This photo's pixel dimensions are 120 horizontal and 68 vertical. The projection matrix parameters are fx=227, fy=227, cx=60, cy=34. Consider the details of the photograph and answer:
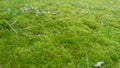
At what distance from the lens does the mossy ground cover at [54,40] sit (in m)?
3.24

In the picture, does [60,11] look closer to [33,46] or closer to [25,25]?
[25,25]

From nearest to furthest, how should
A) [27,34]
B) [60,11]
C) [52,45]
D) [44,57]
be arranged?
[44,57]
[52,45]
[27,34]
[60,11]

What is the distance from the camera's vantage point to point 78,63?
325cm

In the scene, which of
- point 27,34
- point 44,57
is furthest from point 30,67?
point 27,34

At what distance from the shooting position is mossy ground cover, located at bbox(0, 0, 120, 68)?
3238 millimetres

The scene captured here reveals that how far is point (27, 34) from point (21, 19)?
0.68 metres

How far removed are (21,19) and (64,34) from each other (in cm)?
97

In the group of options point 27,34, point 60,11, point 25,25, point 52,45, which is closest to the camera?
point 52,45

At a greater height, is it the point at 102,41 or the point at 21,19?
the point at 21,19

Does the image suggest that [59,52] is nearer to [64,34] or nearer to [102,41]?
[64,34]

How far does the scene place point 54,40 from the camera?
3.76 m

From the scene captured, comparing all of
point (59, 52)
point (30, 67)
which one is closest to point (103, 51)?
point (59, 52)

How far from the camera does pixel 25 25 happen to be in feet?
13.8

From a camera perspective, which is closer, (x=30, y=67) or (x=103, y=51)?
(x=30, y=67)
